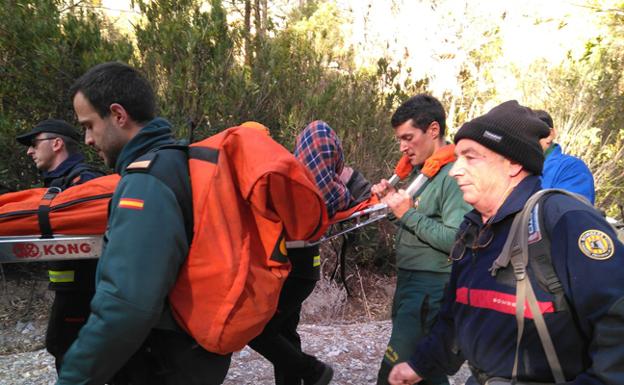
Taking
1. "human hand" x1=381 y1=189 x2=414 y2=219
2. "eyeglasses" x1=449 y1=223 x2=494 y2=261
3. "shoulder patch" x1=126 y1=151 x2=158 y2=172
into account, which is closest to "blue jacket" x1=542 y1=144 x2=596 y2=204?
"human hand" x1=381 y1=189 x2=414 y2=219

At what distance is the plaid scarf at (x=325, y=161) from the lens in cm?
312

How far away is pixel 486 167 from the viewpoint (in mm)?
1824

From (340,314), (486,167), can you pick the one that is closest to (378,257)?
(340,314)

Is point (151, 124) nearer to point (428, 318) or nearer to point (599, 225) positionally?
point (599, 225)

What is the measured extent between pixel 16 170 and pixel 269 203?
510 cm

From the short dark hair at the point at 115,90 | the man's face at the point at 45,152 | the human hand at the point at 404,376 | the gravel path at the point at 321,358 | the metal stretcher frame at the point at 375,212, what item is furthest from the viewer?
the gravel path at the point at 321,358

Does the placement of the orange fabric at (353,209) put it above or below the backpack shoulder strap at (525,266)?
below

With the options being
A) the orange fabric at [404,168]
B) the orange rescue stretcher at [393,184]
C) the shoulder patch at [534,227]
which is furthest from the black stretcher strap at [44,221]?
the orange fabric at [404,168]

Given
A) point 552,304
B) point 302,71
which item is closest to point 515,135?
point 552,304

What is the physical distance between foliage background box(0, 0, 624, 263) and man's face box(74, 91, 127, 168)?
12.2 feet

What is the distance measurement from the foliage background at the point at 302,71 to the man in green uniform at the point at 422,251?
11.3ft

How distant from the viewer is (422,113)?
3045 mm

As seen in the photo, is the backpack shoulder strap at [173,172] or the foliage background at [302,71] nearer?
the backpack shoulder strap at [173,172]

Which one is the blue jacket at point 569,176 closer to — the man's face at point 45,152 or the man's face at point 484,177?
the man's face at point 484,177
